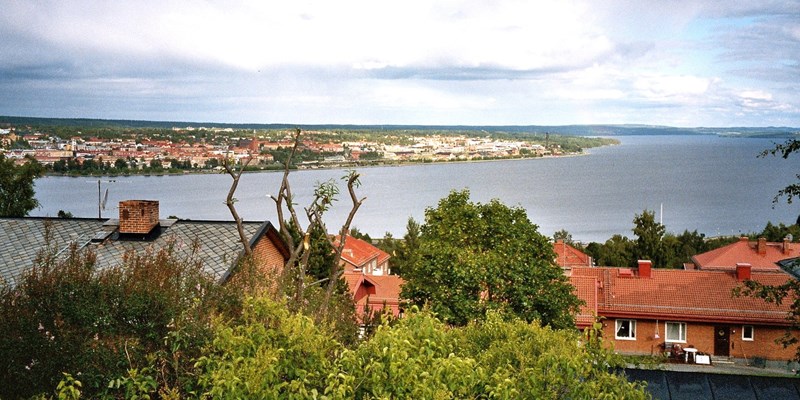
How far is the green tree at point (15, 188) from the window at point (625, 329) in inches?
1193

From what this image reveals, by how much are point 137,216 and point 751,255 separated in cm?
3459

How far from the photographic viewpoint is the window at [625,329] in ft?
103

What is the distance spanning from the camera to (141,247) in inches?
691

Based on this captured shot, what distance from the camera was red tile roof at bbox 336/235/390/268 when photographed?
48.0 m

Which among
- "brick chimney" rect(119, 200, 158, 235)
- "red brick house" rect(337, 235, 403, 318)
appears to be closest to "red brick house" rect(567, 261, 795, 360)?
"red brick house" rect(337, 235, 403, 318)

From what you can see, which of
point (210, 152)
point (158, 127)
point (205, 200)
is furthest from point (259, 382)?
point (158, 127)

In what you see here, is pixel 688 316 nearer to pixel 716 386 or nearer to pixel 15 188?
pixel 716 386

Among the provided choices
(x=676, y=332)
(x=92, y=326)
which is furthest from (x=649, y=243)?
(x=92, y=326)

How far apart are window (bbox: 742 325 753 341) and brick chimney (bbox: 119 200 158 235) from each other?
22066mm

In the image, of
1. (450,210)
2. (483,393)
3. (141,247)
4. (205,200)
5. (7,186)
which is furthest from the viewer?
(205,200)

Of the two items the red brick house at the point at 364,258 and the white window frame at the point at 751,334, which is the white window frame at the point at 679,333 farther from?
the red brick house at the point at 364,258

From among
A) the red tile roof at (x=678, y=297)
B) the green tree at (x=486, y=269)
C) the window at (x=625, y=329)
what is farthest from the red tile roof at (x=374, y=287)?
the green tree at (x=486, y=269)

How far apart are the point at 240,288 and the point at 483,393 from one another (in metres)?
4.43

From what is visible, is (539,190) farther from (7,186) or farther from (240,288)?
(240,288)
